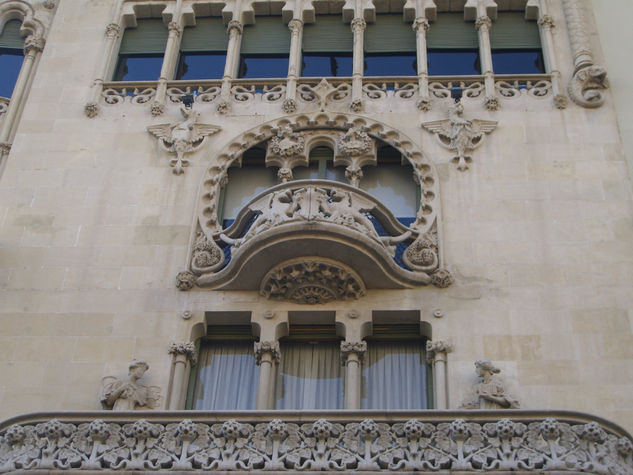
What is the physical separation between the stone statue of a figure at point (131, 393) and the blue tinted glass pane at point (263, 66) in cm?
845

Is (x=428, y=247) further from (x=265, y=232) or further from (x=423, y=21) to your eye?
(x=423, y=21)

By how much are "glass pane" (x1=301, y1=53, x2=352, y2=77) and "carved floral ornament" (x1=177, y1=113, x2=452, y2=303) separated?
12.4 ft

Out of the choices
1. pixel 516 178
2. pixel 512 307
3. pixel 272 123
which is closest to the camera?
pixel 512 307

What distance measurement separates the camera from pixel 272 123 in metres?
22.6

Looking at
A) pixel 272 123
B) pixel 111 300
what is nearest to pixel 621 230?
pixel 272 123

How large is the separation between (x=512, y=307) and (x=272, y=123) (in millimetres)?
6435

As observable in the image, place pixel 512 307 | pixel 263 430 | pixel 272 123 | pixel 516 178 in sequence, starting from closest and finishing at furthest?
pixel 263 430 → pixel 512 307 → pixel 516 178 → pixel 272 123

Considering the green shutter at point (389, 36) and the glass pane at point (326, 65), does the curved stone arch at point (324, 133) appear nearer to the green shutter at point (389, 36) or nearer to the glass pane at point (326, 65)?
the glass pane at point (326, 65)

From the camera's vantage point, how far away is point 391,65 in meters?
24.5

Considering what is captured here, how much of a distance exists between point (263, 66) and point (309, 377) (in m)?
8.24

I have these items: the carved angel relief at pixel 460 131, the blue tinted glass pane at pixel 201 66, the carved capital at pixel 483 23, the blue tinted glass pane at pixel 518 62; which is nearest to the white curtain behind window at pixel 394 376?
the carved angel relief at pixel 460 131

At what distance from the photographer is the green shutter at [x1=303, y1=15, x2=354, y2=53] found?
81.1 ft

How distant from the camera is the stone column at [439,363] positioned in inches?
719

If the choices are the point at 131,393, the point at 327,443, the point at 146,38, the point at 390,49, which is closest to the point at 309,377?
the point at 131,393
